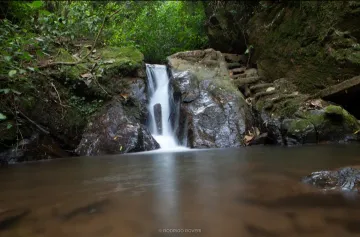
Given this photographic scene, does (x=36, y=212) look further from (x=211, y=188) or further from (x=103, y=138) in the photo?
(x=103, y=138)

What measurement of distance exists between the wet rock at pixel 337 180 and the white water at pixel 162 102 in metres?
4.68

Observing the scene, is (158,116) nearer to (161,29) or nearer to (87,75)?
(87,75)

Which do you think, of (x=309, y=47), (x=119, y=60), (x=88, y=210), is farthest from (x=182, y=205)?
(x=309, y=47)

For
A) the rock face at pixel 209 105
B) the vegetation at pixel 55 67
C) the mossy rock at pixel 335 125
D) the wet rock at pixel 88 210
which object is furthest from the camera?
the rock face at pixel 209 105

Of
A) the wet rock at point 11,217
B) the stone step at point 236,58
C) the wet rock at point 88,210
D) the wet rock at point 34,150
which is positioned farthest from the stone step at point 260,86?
the wet rock at point 11,217

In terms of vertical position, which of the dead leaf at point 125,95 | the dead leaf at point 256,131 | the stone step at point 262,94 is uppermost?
the dead leaf at point 125,95

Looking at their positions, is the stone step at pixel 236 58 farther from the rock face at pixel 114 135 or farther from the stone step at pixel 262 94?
the rock face at pixel 114 135

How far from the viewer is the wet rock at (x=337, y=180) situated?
2.38 m

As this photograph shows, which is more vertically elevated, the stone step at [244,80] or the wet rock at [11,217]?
the stone step at [244,80]

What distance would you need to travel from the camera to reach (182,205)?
2.22 m

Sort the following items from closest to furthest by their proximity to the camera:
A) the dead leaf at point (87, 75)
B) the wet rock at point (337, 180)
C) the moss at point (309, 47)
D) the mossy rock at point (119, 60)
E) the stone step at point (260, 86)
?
1. the wet rock at point (337, 180)
2. the moss at point (309, 47)
3. the dead leaf at point (87, 75)
4. the mossy rock at point (119, 60)
5. the stone step at point (260, 86)

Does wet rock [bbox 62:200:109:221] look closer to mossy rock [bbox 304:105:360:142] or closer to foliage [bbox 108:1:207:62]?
mossy rock [bbox 304:105:360:142]

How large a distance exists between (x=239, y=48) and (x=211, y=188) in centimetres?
994

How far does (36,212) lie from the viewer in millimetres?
2189
